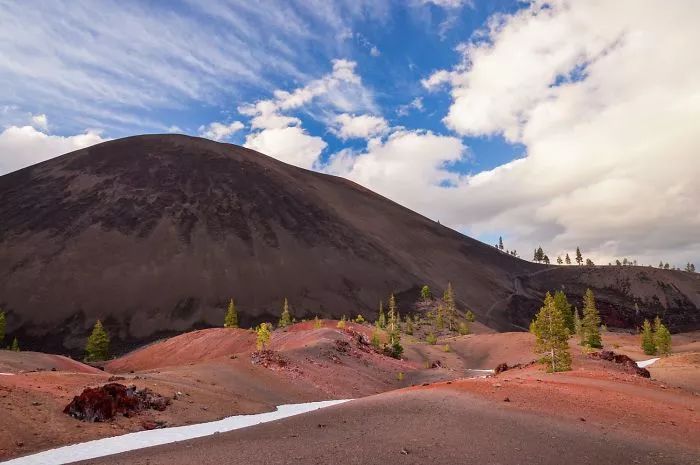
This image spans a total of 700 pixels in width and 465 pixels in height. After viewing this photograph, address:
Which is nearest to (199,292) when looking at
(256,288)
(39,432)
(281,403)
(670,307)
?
(256,288)

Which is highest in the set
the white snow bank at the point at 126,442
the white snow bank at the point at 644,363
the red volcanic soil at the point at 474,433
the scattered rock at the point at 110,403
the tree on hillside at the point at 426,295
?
the tree on hillside at the point at 426,295

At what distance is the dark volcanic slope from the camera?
122 meters

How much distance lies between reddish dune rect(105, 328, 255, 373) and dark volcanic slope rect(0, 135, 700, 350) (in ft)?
151

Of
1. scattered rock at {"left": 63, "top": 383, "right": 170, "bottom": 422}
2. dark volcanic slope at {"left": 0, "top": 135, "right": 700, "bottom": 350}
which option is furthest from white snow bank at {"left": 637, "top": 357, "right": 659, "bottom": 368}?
dark volcanic slope at {"left": 0, "top": 135, "right": 700, "bottom": 350}

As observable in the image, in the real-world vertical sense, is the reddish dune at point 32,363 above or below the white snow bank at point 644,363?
above

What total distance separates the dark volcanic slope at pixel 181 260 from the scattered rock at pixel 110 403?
313 feet

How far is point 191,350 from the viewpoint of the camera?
63781 millimetres

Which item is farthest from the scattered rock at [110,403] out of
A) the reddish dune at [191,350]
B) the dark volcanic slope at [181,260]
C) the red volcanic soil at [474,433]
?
the dark volcanic slope at [181,260]

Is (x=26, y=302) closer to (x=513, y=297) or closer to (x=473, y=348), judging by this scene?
(x=473, y=348)

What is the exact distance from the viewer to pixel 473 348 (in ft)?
227

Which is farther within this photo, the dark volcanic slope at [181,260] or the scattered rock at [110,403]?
the dark volcanic slope at [181,260]

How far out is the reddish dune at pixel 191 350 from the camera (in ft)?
196

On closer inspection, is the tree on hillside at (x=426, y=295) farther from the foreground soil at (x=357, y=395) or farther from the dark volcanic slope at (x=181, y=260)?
the foreground soil at (x=357, y=395)

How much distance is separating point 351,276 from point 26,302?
85965mm
